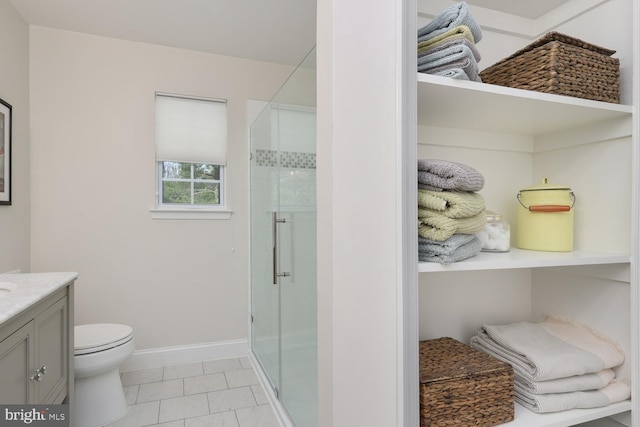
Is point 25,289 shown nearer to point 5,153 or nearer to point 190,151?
point 5,153

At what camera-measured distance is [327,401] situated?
1031 mm

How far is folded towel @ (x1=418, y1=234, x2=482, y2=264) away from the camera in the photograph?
2.79ft

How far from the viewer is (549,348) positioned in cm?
105

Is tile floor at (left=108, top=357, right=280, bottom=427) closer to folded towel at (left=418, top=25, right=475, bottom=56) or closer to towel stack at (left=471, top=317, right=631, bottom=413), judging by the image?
towel stack at (left=471, top=317, right=631, bottom=413)

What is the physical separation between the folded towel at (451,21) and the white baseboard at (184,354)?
2.73 m

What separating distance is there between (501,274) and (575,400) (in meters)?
0.44

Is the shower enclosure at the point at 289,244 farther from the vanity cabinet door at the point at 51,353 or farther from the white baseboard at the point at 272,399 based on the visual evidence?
the vanity cabinet door at the point at 51,353

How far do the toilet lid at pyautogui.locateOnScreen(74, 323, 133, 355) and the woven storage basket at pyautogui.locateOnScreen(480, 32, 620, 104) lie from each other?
231 cm

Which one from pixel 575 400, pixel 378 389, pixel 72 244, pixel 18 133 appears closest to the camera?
pixel 378 389

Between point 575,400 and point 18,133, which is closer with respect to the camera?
point 575,400

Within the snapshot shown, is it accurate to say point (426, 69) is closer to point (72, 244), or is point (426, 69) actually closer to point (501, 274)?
point (501, 274)

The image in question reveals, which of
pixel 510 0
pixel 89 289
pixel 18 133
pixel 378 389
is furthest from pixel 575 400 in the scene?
pixel 18 133

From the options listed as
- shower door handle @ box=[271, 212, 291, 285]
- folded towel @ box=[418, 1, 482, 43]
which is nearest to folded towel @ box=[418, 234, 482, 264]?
folded towel @ box=[418, 1, 482, 43]

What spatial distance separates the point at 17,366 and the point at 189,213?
1.67 meters
